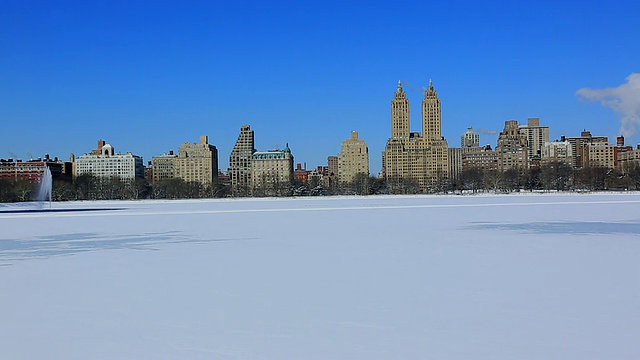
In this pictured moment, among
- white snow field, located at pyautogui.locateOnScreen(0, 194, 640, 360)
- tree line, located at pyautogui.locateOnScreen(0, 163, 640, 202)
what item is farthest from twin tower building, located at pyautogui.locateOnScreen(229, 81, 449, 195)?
white snow field, located at pyautogui.locateOnScreen(0, 194, 640, 360)

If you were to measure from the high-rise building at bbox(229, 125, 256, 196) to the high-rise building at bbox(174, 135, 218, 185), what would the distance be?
589cm

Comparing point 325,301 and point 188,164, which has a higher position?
point 188,164

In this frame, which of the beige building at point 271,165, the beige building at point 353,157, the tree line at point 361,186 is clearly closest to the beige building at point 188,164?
the beige building at point 271,165

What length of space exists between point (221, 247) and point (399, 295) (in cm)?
737

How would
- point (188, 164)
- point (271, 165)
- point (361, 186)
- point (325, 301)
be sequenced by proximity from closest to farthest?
1. point (325, 301)
2. point (361, 186)
3. point (271, 165)
4. point (188, 164)

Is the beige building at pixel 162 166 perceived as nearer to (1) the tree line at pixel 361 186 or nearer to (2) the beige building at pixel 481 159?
(1) the tree line at pixel 361 186

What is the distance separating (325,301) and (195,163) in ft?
553

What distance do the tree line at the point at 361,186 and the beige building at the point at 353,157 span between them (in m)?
44.0

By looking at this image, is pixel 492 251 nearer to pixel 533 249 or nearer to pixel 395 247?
pixel 533 249

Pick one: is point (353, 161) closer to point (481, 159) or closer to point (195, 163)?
point (481, 159)

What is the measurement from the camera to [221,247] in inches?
584

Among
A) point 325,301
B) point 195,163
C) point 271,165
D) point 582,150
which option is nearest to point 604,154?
point 582,150

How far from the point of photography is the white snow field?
233 inches

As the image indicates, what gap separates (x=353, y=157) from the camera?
17438 centimetres
